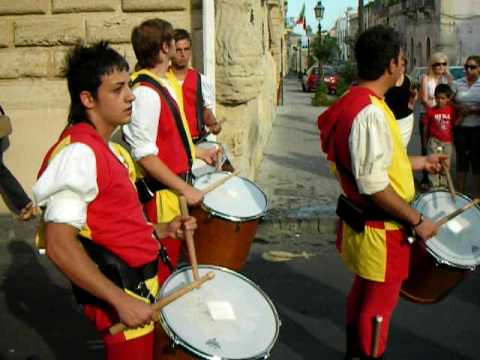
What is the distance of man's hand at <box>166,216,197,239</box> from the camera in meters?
2.89

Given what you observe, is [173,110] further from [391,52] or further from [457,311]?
[457,311]

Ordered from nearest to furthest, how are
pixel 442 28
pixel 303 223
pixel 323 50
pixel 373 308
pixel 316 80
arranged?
pixel 373 308 → pixel 303 223 → pixel 316 80 → pixel 323 50 → pixel 442 28

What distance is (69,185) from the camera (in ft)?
7.91

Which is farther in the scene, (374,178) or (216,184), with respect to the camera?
(216,184)

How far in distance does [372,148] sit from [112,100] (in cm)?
111

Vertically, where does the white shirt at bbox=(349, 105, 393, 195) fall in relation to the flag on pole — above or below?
below

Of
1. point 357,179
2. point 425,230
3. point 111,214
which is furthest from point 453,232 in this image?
point 111,214

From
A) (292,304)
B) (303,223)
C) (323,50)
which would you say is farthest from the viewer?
(323,50)

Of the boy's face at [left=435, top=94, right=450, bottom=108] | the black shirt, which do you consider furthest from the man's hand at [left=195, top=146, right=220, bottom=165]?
the boy's face at [left=435, top=94, right=450, bottom=108]

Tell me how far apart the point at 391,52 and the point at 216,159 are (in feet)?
5.29

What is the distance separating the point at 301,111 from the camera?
2111 centimetres

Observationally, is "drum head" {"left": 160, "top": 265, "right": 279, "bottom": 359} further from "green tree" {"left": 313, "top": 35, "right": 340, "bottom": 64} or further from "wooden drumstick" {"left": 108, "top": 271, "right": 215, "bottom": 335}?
"green tree" {"left": 313, "top": 35, "right": 340, "bottom": 64}

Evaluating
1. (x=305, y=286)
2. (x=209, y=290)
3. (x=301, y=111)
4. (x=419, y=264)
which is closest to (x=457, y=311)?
(x=305, y=286)

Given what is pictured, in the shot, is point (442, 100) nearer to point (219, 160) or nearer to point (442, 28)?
point (219, 160)
